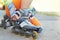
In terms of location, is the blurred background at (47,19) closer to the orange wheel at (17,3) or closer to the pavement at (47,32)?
the pavement at (47,32)

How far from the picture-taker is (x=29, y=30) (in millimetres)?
1014

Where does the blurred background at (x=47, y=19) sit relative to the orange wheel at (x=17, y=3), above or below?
below

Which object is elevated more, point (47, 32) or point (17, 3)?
point (17, 3)

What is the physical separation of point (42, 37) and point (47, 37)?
0.11 feet

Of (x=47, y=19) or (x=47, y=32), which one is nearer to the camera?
(x=47, y=32)

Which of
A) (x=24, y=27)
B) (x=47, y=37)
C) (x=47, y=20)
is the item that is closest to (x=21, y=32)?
(x=24, y=27)

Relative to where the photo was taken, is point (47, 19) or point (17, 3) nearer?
point (17, 3)

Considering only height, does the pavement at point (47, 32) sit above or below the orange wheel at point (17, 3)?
below

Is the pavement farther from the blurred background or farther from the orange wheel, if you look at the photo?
the orange wheel

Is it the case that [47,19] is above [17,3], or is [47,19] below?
below

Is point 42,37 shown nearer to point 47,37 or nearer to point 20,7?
point 47,37

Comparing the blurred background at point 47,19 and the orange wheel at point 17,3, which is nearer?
the blurred background at point 47,19

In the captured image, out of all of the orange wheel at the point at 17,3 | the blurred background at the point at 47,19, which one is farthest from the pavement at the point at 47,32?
the orange wheel at the point at 17,3

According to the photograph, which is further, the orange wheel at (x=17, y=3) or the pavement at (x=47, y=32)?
the orange wheel at (x=17, y=3)
